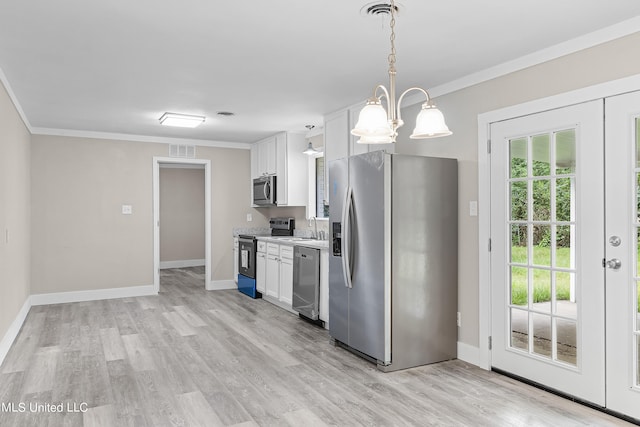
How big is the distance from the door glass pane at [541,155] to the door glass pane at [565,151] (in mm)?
70


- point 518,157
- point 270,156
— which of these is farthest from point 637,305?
point 270,156

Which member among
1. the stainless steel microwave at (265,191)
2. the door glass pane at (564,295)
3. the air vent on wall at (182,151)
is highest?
the air vent on wall at (182,151)

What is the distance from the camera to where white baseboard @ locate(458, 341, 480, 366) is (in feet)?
11.9

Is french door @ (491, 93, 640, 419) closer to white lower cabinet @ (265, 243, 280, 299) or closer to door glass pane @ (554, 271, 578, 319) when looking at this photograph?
door glass pane @ (554, 271, 578, 319)

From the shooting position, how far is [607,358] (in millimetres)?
2746

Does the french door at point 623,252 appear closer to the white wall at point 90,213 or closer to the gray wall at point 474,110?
the gray wall at point 474,110

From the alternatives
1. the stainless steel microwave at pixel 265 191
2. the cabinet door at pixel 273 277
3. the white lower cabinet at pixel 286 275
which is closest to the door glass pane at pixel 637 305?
the white lower cabinet at pixel 286 275

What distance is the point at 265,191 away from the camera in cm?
674

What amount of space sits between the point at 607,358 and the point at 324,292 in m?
2.57

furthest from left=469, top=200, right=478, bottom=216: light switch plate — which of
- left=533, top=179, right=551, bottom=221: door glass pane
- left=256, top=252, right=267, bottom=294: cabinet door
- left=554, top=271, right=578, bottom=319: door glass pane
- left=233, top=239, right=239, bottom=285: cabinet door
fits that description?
left=233, top=239, right=239, bottom=285: cabinet door

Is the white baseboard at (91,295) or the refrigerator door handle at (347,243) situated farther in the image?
the white baseboard at (91,295)

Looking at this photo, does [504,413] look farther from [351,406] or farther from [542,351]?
[351,406]

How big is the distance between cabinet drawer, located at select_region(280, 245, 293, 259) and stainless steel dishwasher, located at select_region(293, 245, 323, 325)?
156 millimetres

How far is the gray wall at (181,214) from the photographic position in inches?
382
